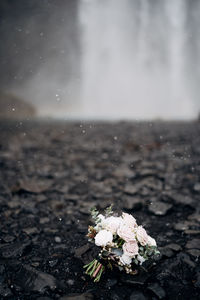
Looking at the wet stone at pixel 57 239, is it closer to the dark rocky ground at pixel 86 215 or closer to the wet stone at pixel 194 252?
the dark rocky ground at pixel 86 215

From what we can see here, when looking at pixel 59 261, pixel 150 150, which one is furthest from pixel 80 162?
pixel 59 261

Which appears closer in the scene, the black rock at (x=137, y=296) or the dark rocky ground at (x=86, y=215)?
the black rock at (x=137, y=296)

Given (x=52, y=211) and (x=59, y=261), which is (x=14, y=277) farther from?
(x=52, y=211)

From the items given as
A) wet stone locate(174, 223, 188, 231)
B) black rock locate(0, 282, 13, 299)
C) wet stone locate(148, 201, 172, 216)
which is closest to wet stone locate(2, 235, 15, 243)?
black rock locate(0, 282, 13, 299)

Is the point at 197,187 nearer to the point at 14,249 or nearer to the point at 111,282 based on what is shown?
the point at 111,282

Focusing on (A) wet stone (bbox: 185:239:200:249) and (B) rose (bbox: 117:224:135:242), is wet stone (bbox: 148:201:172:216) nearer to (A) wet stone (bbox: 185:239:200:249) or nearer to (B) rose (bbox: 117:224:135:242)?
(A) wet stone (bbox: 185:239:200:249)

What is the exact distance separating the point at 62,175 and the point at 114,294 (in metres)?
5.40

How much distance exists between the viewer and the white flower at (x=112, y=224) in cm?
306

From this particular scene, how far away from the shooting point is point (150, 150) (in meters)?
11.4

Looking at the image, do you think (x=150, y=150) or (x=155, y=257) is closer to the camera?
(x=155, y=257)

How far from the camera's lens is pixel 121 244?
309 centimetres

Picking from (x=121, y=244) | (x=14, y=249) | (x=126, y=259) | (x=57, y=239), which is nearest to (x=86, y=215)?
(x=57, y=239)

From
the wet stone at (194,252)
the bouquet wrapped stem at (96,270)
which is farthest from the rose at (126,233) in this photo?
the wet stone at (194,252)

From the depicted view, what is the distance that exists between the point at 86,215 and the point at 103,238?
2443 mm
